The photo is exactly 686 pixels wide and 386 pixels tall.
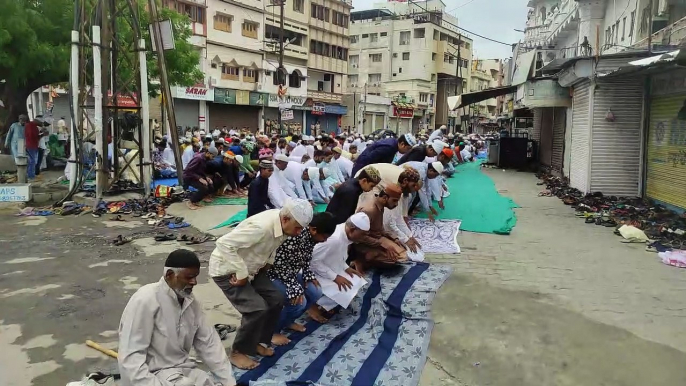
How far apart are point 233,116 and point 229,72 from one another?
2.62m

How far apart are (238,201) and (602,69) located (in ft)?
24.8

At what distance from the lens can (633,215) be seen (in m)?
9.42

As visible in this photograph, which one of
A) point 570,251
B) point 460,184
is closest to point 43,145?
point 460,184

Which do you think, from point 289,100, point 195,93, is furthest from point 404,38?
point 195,93

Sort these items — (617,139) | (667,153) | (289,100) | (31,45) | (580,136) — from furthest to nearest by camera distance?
1. (289,100)
2. (31,45)
3. (580,136)
4. (617,139)
5. (667,153)

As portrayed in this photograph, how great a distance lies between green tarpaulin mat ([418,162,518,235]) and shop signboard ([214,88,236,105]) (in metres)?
19.3

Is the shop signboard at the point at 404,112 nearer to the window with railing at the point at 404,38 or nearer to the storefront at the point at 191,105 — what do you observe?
the window with railing at the point at 404,38

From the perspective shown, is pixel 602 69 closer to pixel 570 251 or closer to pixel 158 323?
pixel 570 251

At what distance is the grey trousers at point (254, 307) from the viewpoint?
3.81 meters

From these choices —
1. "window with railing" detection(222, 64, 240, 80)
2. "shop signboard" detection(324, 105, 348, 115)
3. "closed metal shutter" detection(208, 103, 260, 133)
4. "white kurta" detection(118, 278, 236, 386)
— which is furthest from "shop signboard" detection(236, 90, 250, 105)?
"white kurta" detection(118, 278, 236, 386)

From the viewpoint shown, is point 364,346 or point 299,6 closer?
point 364,346

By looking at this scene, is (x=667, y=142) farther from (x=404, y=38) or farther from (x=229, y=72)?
(x=404, y=38)

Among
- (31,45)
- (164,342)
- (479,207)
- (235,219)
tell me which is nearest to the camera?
(164,342)

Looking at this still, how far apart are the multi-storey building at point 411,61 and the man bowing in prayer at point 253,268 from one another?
49.1m
